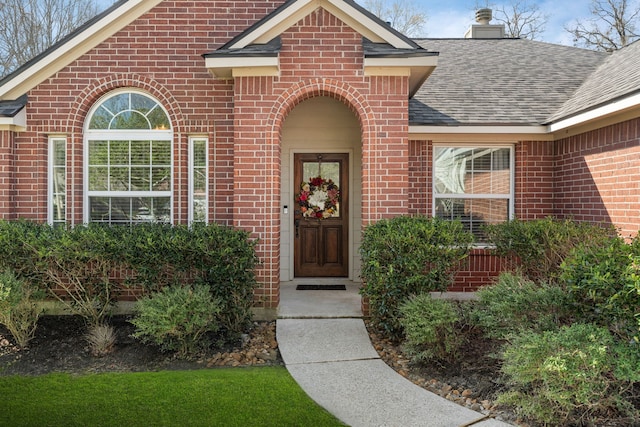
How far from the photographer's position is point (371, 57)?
6.07 m

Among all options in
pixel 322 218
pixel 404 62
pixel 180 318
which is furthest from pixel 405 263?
pixel 322 218

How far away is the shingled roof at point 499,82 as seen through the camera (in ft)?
24.8

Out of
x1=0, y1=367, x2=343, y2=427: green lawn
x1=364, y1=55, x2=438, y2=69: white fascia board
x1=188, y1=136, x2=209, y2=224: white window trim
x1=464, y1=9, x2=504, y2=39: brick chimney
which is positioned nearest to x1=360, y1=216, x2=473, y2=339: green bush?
x1=0, y1=367, x2=343, y2=427: green lawn

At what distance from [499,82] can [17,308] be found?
29.4 feet

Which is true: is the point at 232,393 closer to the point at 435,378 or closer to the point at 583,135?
the point at 435,378

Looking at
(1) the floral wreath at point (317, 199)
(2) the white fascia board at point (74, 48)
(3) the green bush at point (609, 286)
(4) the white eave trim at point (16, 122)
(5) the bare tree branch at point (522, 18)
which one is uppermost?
(5) the bare tree branch at point (522, 18)

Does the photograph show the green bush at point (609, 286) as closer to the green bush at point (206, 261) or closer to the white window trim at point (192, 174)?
the green bush at point (206, 261)

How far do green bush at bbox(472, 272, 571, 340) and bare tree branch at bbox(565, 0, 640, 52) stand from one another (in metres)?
16.7

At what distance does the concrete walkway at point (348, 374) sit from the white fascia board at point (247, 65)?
136 inches

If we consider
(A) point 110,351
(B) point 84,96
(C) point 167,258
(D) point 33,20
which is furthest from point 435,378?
(D) point 33,20

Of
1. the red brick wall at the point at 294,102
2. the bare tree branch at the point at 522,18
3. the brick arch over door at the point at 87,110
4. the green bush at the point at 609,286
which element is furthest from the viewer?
the bare tree branch at the point at 522,18

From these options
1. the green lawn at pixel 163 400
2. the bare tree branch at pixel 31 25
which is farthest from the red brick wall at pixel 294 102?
the bare tree branch at pixel 31 25

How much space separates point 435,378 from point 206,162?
4625mm

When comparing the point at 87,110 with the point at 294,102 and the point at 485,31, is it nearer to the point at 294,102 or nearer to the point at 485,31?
the point at 294,102
